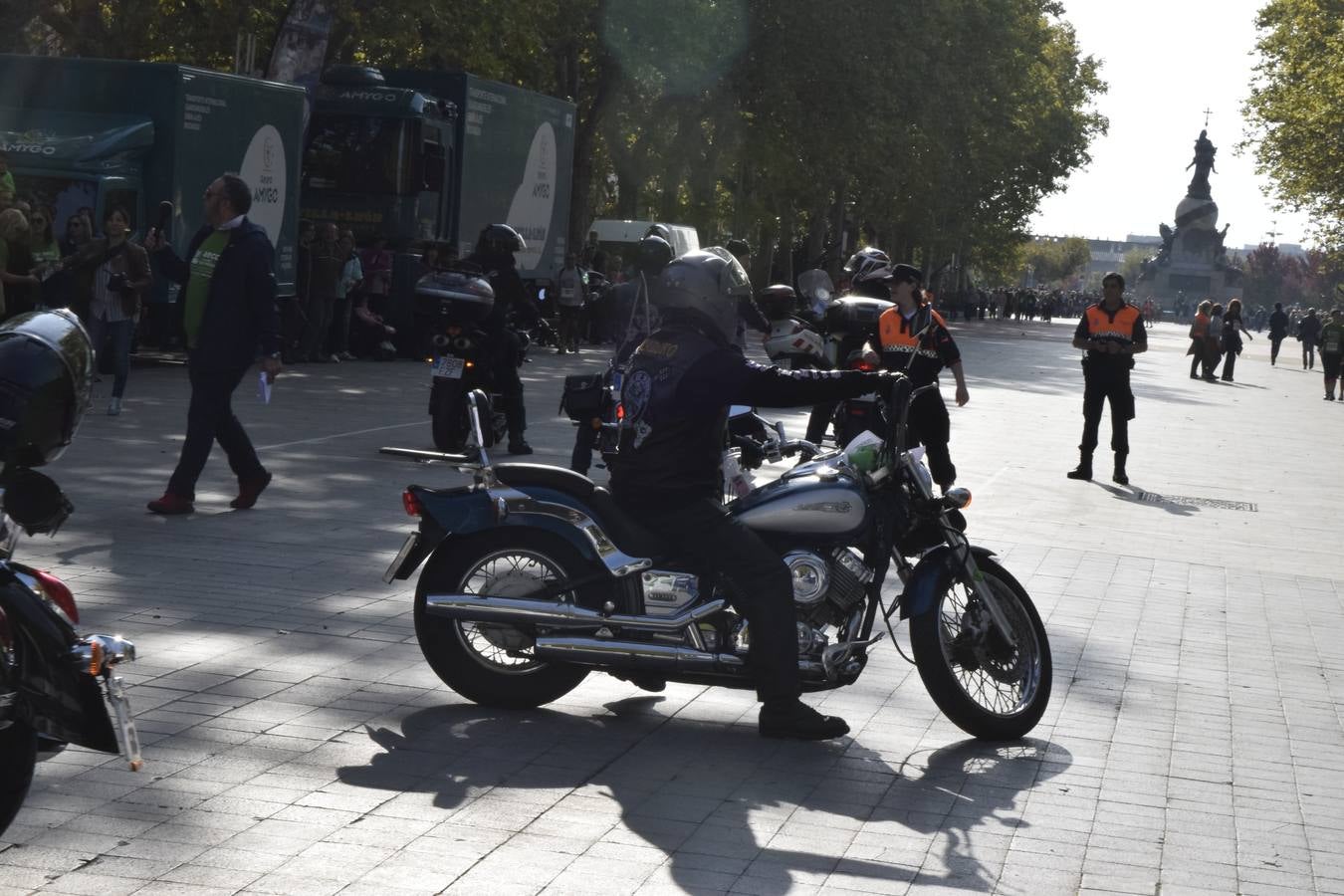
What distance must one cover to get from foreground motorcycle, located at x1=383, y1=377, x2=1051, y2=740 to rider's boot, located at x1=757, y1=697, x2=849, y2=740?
10 centimetres

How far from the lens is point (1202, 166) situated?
406 feet

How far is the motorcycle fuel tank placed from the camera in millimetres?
6223

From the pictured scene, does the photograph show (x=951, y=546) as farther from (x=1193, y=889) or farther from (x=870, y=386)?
(x=1193, y=889)

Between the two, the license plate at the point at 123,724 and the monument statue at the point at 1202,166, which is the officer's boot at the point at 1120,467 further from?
the monument statue at the point at 1202,166

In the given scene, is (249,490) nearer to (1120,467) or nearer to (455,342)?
(455,342)

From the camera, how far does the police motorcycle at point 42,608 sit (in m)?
3.74

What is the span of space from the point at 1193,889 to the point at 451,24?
27.0m

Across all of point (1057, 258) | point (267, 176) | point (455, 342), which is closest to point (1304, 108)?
point (267, 176)

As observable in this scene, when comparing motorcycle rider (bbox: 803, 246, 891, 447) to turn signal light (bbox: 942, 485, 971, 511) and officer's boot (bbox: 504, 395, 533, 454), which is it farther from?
turn signal light (bbox: 942, 485, 971, 511)

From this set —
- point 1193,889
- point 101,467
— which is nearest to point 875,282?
point 101,467

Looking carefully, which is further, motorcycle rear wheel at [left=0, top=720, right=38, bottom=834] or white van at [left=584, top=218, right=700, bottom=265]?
white van at [left=584, top=218, right=700, bottom=265]

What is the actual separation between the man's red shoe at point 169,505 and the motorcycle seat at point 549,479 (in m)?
4.32

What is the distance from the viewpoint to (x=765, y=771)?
590 cm

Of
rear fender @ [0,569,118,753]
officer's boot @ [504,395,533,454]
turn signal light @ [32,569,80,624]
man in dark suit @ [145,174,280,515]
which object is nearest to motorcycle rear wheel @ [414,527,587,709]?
turn signal light @ [32,569,80,624]
